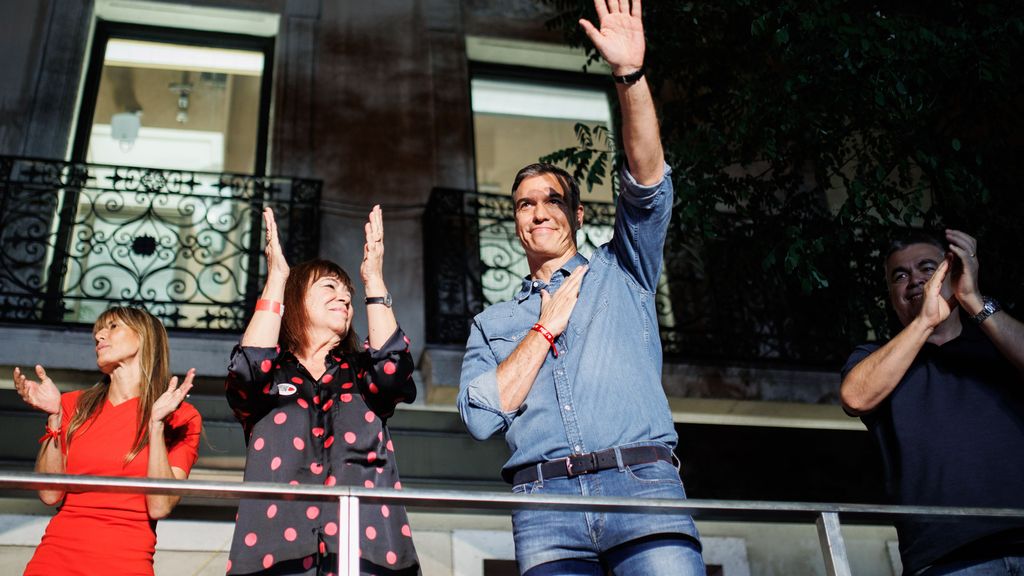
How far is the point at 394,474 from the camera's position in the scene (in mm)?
2832

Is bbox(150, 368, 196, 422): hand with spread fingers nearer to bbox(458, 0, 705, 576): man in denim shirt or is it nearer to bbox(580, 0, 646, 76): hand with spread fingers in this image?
bbox(458, 0, 705, 576): man in denim shirt

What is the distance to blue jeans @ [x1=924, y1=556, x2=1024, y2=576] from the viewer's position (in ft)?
8.55

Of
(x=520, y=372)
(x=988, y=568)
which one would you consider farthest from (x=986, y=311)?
Result: (x=520, y=372)

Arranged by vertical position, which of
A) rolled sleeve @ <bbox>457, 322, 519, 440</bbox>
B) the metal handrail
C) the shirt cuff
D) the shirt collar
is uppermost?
the shirt cuff

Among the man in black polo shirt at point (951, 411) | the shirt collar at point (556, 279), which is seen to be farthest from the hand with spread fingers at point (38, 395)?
the man in black polo shirt at point (951, 411)

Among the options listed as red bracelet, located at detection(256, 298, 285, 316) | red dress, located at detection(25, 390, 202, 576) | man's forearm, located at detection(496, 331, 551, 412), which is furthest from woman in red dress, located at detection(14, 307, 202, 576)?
man's forearm, located at detection(496, 331, 551, 412)

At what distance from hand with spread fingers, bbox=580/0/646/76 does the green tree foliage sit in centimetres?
244

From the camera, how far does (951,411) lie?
2906 millimetres

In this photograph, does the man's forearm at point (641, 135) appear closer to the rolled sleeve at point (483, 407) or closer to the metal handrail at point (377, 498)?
the rolled sleeve at point (483, 407)

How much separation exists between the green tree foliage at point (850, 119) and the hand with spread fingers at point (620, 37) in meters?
2.44

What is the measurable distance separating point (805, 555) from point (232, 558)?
5143 mm

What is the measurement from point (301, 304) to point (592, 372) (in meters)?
1.05

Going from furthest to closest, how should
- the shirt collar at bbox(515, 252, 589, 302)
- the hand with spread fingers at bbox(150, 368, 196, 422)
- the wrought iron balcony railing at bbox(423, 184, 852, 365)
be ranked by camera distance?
1. the wrought iron balcony railing at bbox(423, 184, 852, 365)
2. the hand with spread fingers at bbox(150, 368, 196, 422)
3. the shirt collar at bbox(515, 252, 589, 302)

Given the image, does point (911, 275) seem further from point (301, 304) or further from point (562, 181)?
point (301, 304)
